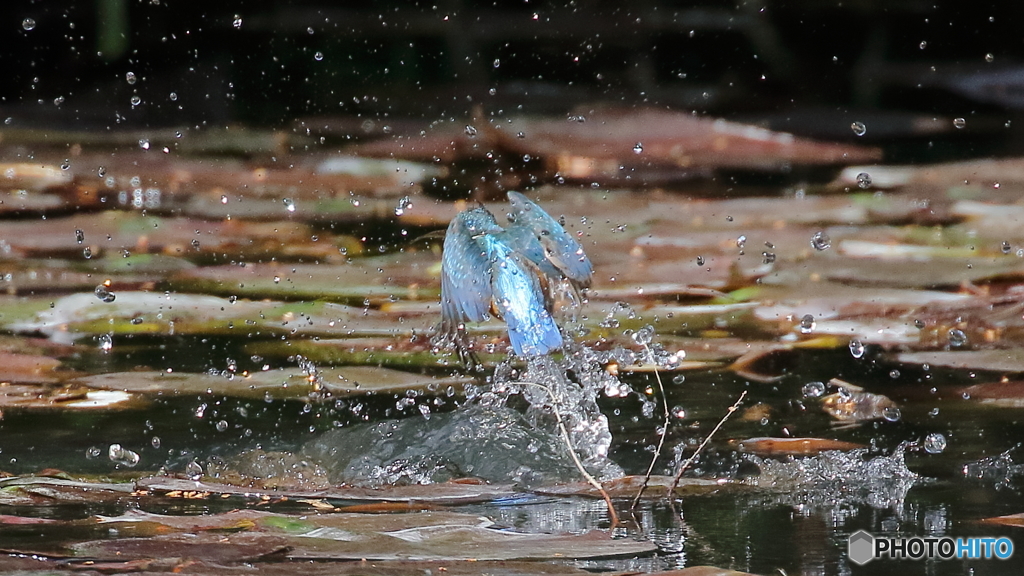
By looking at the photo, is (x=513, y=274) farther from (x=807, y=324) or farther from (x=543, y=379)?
(x=807, y=324)

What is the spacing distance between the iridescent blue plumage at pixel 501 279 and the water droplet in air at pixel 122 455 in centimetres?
72

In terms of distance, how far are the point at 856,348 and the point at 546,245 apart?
1.15 metres

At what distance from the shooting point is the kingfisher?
271cm

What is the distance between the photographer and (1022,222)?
15.4 ft

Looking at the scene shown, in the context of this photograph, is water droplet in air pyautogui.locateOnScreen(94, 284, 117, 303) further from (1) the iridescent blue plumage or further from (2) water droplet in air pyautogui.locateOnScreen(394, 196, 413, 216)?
(1) the iridescent blue plumage

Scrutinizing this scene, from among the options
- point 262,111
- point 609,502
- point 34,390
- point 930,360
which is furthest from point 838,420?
point 262,111

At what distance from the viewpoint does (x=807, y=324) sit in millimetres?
3846

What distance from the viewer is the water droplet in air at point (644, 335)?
3.68 m

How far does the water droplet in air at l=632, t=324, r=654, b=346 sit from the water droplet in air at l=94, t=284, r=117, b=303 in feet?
5.56

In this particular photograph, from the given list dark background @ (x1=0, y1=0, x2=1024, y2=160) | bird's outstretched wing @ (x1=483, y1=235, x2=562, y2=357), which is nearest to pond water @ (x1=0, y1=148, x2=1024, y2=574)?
bird's outstretched wing @ (x1=483, y1=235, x2=562, y2=357)

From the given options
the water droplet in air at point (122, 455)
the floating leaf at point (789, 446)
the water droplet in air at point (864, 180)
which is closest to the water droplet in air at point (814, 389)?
the floating leaf at point (789, 446)

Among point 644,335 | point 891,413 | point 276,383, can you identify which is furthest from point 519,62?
point 891,413

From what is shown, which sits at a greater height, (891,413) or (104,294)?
(104,294)

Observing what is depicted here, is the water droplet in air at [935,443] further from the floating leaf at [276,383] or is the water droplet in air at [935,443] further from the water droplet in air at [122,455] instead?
the water droplet in air at [122,455]
